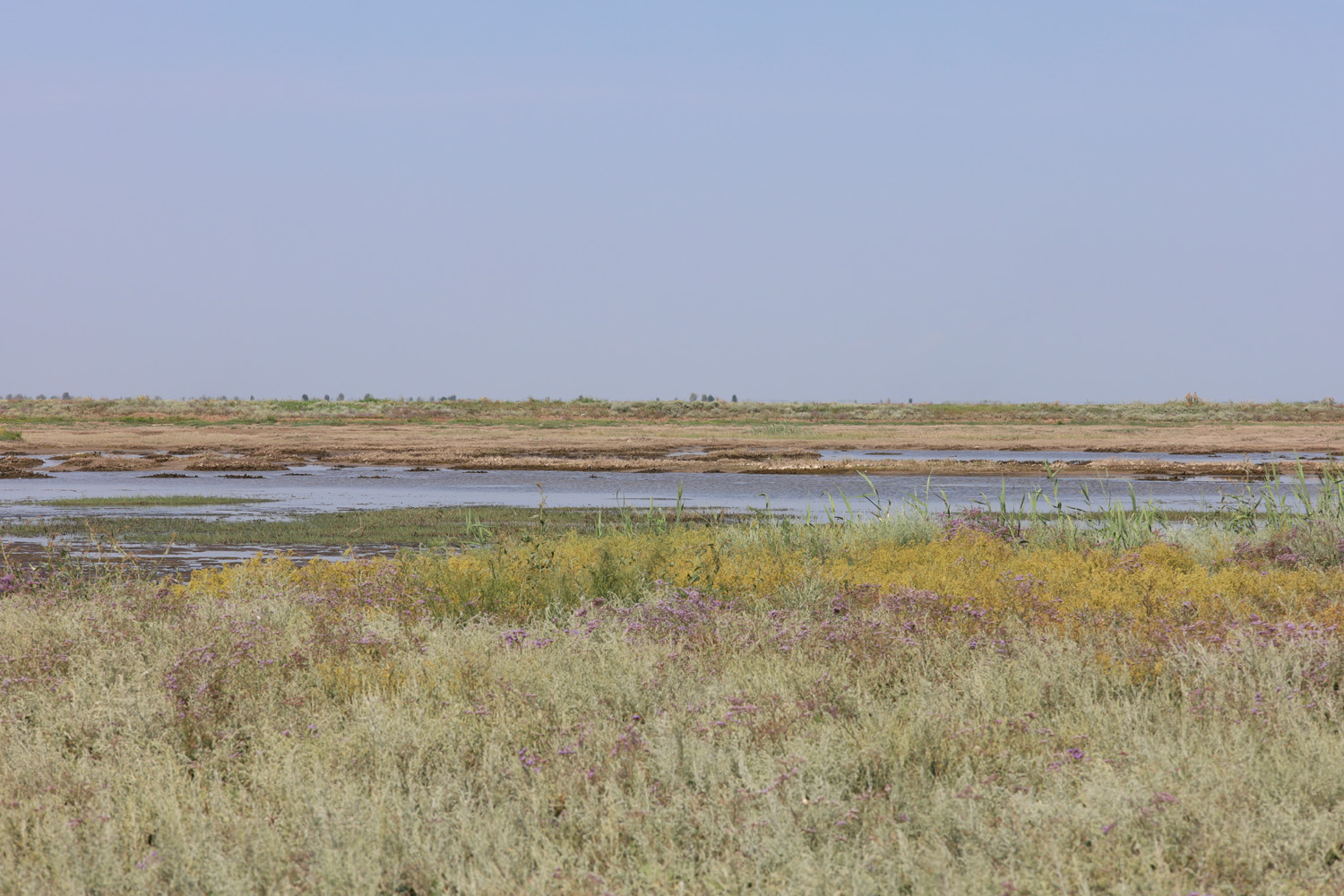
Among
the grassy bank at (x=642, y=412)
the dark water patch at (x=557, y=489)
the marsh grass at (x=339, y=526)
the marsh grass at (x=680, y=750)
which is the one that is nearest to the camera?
the marsh grass at (x=680, y=750)

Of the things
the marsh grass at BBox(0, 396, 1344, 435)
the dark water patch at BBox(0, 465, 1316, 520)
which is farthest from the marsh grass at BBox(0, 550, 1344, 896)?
the marsh grass at BBox(0, 396, 1344, 435)

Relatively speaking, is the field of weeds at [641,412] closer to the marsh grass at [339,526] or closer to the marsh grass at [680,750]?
the marsh grass at [339,526]

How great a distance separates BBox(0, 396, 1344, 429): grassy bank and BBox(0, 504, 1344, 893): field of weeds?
58.3m

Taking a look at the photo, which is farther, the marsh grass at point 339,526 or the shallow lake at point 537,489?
the shallow lake at point 537,489

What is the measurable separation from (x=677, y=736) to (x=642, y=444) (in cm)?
4498

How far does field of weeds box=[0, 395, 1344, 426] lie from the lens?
7344 centimetres

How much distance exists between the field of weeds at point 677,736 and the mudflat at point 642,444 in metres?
27.6

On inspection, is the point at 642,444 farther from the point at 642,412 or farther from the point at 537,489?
the point at 642,412

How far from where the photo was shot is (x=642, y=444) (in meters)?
50.2

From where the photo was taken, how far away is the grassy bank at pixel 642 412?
73.2 meters

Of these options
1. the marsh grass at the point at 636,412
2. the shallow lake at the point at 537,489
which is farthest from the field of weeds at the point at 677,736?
the marsh grass at the point at 636,412

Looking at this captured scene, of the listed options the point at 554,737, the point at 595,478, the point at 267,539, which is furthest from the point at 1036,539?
the point at 595,478

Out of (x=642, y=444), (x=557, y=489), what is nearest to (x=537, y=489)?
(x=557, y=489)

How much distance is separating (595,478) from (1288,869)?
29.4 metres
